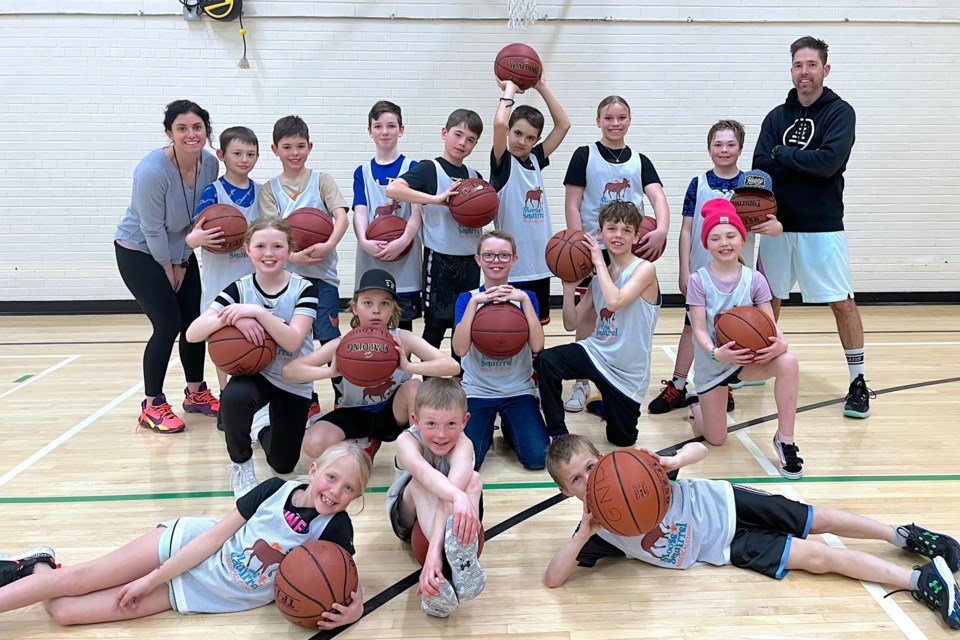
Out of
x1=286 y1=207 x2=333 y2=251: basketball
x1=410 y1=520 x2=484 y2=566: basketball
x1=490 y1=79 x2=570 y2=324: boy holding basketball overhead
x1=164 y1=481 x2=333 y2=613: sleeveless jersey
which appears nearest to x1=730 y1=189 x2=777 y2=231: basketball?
x1=490 y1=79 x2=570 y2=324: boy holding basketball overhead

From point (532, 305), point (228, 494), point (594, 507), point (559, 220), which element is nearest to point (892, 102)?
point (559, 220)

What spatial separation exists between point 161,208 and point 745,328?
313 cm

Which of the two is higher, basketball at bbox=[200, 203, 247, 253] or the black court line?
basketball at bbox=[200, 203, 247, 253]

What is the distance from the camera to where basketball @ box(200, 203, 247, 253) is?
3.72m

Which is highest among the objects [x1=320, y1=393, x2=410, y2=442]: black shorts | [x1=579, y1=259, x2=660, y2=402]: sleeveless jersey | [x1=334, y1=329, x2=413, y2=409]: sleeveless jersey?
[x1=579, y1=259, x2=660, y2=402]: sleeveless jersey

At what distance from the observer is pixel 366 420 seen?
11.8 ft

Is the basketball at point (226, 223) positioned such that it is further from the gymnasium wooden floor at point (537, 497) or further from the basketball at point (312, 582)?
the basketball at point (312, 582)

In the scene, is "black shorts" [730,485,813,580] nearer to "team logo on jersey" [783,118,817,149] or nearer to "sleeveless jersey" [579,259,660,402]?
"sleeveless jersey" [579,259,660,402]

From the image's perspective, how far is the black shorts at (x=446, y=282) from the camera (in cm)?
406

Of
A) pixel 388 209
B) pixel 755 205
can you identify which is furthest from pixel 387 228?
pixel 755 205

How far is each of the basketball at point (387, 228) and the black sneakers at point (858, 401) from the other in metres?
2.79

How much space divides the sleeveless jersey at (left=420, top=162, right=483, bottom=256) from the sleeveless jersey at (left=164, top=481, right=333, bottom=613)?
1.92m

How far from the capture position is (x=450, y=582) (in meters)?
2.42

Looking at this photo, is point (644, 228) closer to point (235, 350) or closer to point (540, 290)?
point (540, 290)
